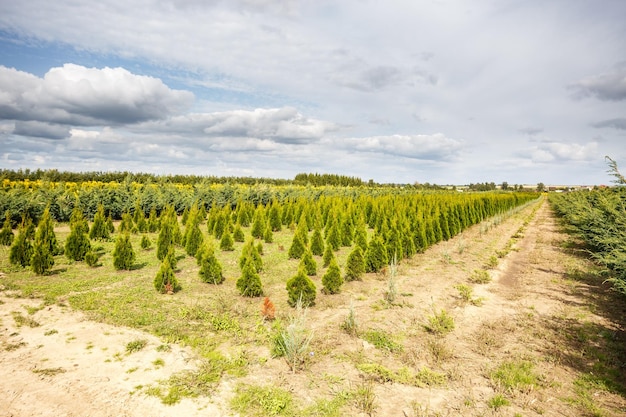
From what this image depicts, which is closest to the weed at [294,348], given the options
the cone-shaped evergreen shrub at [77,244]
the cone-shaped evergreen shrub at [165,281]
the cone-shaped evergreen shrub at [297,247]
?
the cone-shaped evergreen shrub at [165,281]

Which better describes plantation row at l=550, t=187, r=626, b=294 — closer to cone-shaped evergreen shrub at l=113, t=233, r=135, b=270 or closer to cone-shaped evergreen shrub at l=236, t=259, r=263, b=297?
cone-shaped evergreen shrub at l=236, t=259, r=263, b=297

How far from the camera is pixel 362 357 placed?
5.27 m

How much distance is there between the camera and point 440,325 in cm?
642

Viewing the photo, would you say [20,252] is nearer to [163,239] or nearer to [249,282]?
[163,239]

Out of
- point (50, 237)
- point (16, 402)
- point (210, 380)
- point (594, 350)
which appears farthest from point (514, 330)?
point (50, 237)

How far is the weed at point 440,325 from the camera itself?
20.6 ft

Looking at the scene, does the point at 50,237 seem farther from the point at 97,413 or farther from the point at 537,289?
the point at 537,289

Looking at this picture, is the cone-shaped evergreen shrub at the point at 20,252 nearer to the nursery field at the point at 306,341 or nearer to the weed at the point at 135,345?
the nursery field at the point at 306,341

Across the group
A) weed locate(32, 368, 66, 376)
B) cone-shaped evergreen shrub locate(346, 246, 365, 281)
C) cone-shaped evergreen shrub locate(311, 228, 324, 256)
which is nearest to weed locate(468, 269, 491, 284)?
cone-shaped evergreen shrub locate(346, 246, 365, 281)

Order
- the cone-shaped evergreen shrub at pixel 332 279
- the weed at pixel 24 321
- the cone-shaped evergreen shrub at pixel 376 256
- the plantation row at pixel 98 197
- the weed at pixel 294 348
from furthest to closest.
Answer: the plantation row at pixel 98 197 < the cone-shaped evergreen shrub at pixel 376 256 < the cone-shaped evergreen shrub at pixel 332 279 < the weed at pixel 24 321 < the weed at pixel 294 348

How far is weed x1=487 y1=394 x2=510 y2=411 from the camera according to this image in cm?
408

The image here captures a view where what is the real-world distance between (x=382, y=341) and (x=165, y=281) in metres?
5.42

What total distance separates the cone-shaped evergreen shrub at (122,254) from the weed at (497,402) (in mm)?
9581

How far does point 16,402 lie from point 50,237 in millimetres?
8406
